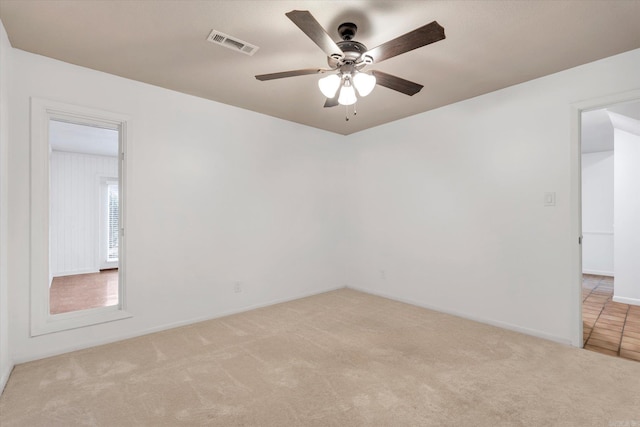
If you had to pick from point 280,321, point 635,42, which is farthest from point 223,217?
point 635,42

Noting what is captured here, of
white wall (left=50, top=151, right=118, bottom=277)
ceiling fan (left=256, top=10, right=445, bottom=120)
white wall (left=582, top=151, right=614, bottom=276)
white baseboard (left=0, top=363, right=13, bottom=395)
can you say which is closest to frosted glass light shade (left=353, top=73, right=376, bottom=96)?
ceiling fan (left=256, top=10, right=445, bottom=120)

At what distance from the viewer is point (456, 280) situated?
3.77m

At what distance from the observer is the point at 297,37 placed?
2.35 metres

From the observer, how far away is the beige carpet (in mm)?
1894

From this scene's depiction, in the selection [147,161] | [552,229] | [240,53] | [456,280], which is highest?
[240,53]

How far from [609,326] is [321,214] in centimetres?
366

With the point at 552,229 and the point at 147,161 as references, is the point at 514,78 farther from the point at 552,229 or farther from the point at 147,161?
the point at 147,161

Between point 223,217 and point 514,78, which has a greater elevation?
point 514,78

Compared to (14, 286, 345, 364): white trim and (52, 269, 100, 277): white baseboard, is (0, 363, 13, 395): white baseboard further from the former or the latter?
(52, 269, 100, 277): white baseboard

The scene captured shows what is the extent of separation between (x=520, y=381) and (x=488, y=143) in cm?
238

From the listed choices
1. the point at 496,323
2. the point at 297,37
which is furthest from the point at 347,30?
the point at 496,323

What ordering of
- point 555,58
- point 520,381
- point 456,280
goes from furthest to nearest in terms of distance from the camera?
point 456,280, point 555,58, point 520,381

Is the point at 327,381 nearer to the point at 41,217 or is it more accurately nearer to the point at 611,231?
the point at 41,217

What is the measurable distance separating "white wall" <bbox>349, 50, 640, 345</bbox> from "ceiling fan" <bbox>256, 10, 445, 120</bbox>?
5.25 feet
